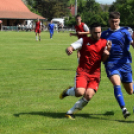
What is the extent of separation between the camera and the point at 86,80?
700 cm

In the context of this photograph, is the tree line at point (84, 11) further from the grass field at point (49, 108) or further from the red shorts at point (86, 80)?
the red shorts at point (86, 80)

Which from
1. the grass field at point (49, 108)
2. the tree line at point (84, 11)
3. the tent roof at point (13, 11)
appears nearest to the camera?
the grass field at point (49, 108)

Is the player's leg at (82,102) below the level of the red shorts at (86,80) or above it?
below

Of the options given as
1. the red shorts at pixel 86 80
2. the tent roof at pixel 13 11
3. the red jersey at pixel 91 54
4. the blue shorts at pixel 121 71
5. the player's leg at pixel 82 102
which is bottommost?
the player's leg at pixel 82 102

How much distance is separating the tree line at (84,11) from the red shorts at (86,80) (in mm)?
75286

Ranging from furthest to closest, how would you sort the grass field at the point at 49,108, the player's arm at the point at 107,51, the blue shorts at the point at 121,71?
1. the blue shorts at the point at 121,71
2. the player's arm at the point at 107,51
3. the grass field at the point at 49,108

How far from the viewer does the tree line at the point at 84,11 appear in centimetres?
8215

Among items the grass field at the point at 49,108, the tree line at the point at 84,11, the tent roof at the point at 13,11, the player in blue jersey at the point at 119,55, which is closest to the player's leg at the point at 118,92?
the player in blue jersey at the point at 119,55

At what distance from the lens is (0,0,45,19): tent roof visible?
81.4 metres

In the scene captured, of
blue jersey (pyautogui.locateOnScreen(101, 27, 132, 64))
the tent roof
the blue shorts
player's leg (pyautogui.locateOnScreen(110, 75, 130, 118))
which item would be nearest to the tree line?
the tent roof

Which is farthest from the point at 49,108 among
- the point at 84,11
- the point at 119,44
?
the point at 84,11

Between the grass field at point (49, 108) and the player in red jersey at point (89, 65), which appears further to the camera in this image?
the player in red jersey at point (89, 65)

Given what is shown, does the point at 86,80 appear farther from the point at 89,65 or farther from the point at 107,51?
the point at 107,51

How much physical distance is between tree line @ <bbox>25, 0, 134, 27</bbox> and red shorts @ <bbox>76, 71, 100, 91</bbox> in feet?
247
